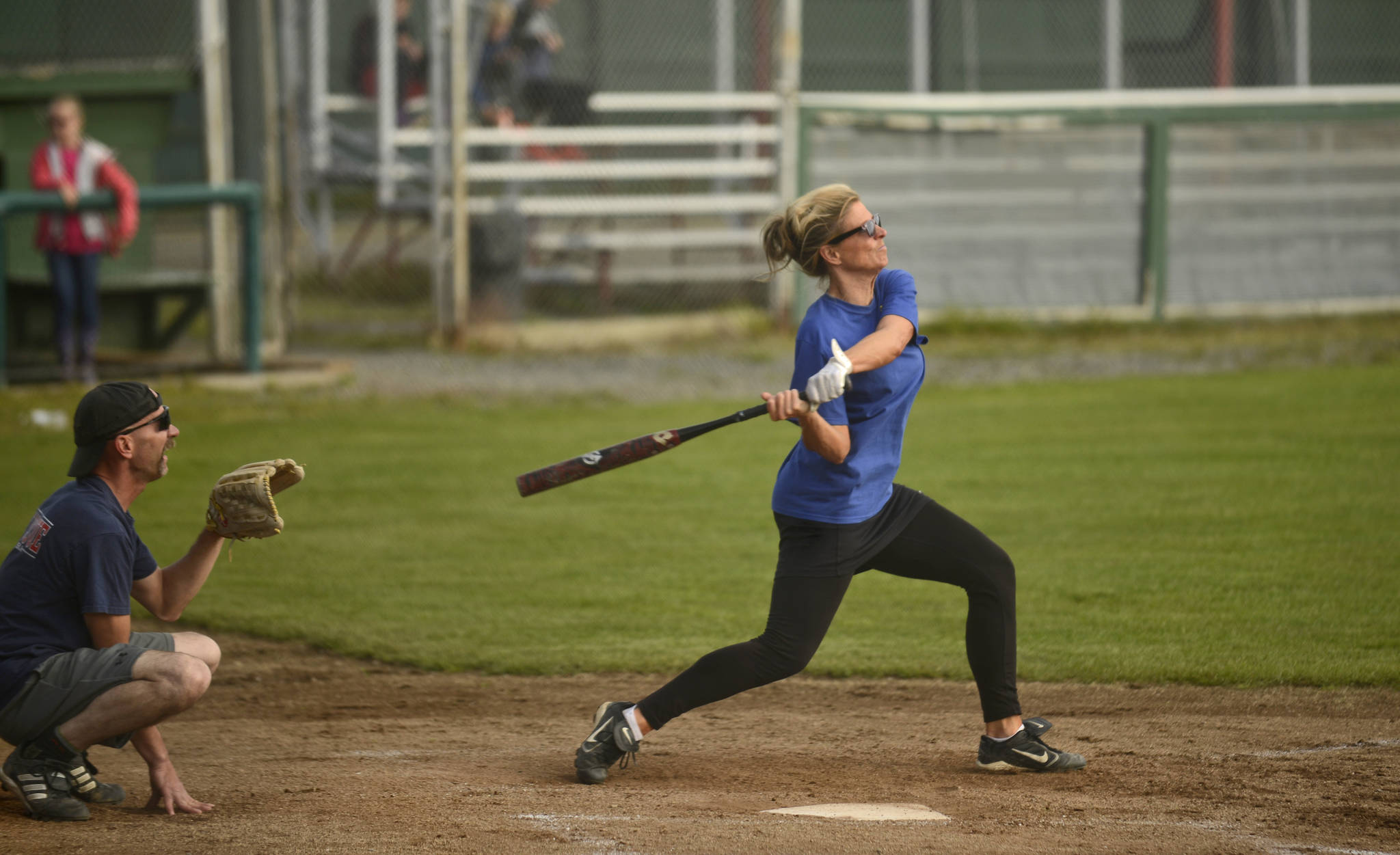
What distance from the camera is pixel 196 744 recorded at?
493 centimetres

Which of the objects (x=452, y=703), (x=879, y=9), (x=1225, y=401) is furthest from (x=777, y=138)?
(x=452, y=703)

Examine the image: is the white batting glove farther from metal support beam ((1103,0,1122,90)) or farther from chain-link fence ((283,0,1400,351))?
metal support beam ((1103,0,1122,90))

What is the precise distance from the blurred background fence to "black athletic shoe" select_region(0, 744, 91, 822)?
860 centimetres

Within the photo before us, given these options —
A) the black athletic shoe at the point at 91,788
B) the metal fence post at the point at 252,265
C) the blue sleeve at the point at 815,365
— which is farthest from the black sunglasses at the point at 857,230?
the metal fence post at the point at 252,265

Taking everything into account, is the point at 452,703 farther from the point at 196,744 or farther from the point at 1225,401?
the point at 1225,401

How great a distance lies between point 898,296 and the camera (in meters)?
4.20

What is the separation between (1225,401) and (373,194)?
9.83m

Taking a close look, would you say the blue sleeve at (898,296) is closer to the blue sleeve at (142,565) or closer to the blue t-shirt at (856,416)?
the blue t-shirt at (856,416)

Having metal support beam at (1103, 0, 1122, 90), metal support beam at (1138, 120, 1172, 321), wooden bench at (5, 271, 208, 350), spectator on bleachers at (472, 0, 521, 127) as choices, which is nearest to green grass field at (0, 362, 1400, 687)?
wooden bench at (5, 271, 208, 350)

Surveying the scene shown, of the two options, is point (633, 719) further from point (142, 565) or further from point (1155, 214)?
point (1155, 214)

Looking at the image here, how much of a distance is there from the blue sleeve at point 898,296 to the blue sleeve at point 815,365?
25cm

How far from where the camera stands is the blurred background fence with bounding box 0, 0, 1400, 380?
1284 centimetres

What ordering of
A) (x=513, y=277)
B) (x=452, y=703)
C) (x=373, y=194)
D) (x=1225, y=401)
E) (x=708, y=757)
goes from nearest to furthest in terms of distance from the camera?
(x=708, y=757) < (x=452, y=703) < (x=1225, y=401) < (x=513, y=277) < (x=373, y=194)

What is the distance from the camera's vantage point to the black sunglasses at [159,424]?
3.92 metres
